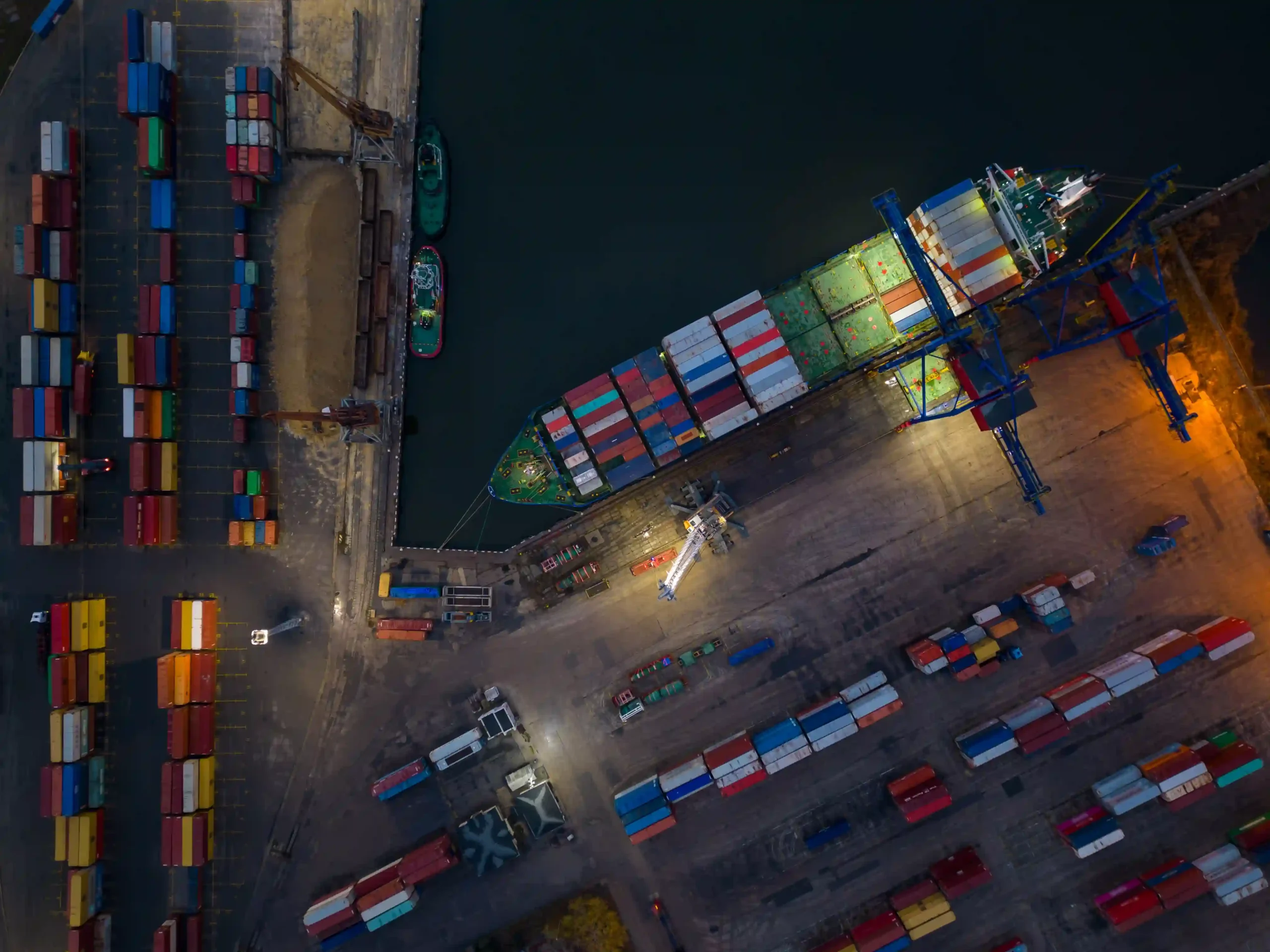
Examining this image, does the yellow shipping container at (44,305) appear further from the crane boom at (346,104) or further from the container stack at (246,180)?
the crane boom at (346,104)

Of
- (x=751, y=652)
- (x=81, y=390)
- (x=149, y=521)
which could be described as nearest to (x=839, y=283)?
(x=751, y=652)

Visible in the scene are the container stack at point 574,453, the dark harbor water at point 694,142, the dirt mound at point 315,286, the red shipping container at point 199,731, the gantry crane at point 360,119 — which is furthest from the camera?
the dark harbor water at point 694,142

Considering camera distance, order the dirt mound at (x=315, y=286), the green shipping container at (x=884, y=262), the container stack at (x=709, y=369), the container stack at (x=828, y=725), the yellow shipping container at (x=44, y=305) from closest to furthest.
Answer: the container stack at (x=709, y=369) < the container stack at (x=828, y=725) < the yellow shipping container at (x=44, y=305) < the green shipping container at (x=884, y=262) < the dirt mound at (x=315, y=286)

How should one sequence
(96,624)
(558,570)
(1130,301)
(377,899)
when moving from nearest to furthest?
(1130,301) < (377,899) < (96,624) < (558,570)

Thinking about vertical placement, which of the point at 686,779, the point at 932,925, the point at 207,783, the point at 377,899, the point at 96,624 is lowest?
the point at 932,925

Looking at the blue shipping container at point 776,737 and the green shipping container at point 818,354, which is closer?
the blue shipping container at point 776,737

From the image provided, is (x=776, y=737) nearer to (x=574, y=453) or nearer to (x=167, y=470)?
(x=574, y=453)

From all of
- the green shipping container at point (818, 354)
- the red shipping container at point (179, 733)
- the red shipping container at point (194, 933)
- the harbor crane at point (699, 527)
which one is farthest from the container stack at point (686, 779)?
the red shipping container at point (194, 933)
